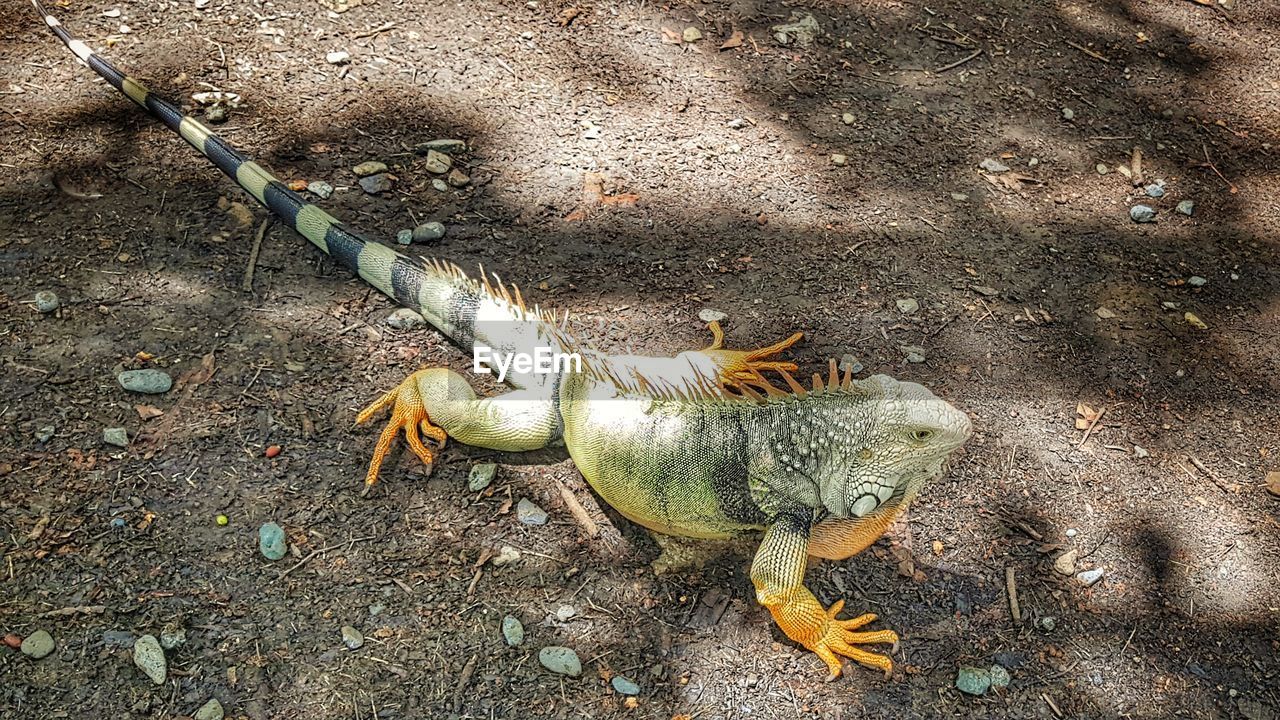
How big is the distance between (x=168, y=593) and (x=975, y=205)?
360 cm

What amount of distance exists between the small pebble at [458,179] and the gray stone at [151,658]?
2.26 meters

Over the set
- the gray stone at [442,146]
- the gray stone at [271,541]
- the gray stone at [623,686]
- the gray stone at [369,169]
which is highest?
the gray stone at [442,146]

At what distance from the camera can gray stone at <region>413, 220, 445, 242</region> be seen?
4.08m

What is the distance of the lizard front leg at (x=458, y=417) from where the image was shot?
3342 millimetres

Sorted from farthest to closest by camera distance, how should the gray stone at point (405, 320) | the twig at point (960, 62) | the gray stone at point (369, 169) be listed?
the twig at point (960, 62) → the gray stone at point (369, 169) → the gray stone at point (405, 320)

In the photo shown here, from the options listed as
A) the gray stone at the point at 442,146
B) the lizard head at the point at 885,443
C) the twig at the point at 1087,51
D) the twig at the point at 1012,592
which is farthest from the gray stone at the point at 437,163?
the twig at the point at 1087,51

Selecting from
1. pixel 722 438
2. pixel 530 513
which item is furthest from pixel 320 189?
pixel 722 438

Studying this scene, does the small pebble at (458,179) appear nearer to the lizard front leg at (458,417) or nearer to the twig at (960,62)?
the lizard front leg at (458,417)

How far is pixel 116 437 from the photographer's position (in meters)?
3.30

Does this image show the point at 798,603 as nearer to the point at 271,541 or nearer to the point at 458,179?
the point at 271,541

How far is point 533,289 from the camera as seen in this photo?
3947mm

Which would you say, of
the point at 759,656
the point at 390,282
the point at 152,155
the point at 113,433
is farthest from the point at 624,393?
the point at 152,155

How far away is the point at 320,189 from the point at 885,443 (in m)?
2.70

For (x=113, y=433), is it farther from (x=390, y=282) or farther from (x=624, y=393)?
(x=624, y=393)
